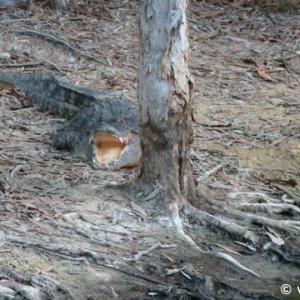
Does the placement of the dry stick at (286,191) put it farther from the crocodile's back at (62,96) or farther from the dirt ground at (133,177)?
the crocodile's back at (62,96)

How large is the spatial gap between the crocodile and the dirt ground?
4.3 inches

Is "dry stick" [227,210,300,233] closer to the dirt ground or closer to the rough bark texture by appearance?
the dirt ground

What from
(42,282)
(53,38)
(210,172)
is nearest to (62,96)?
(53,38)

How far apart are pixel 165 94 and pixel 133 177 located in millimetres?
1039

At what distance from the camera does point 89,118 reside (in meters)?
6.80

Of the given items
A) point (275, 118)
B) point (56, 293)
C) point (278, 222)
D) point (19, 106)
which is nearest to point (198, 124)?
point (275, 118)

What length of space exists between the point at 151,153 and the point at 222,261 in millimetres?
760

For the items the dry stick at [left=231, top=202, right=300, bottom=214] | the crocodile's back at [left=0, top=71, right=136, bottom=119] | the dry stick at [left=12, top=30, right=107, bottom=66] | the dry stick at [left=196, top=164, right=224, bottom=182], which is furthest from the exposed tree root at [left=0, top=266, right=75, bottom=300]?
the dry stick at [left=12, top=30, right=107, bottom=66]

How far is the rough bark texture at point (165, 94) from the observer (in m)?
4.93

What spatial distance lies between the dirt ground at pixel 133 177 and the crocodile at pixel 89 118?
11 cm

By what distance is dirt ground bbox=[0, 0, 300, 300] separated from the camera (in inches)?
184

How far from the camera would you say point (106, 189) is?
5.58m

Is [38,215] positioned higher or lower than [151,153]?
lower

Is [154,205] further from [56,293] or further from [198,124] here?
[198,124]
